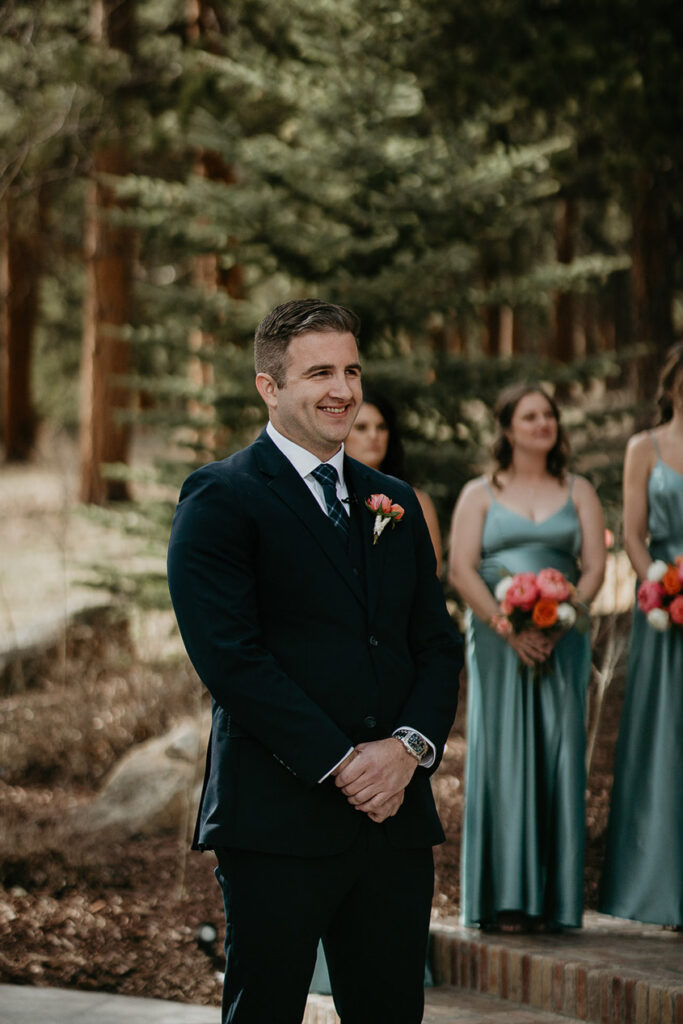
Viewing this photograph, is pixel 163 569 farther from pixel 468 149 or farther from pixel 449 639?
pixel 449 639

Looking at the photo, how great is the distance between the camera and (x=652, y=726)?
15.2 ft

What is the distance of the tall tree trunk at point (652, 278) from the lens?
10211 millimetres

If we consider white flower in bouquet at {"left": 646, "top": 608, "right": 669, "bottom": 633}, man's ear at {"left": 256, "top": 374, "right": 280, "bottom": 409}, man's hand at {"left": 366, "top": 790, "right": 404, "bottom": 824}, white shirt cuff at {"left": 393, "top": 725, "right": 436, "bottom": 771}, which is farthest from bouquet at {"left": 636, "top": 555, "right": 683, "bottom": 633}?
man's ear at {"left": 256, "top": 374, "right": 280, "bottom": 409}

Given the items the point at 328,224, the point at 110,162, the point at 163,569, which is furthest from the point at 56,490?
the point at 328,224

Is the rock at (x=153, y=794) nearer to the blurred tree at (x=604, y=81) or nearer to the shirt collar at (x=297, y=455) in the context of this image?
the shirt collar at (x=297, y=455)

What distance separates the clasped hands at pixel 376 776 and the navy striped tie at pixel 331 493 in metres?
0.52

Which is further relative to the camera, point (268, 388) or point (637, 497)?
point (637, 497)

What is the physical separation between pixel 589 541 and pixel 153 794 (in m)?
3.01

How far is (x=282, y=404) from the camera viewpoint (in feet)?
9.16

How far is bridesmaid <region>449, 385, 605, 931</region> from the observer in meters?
4.48

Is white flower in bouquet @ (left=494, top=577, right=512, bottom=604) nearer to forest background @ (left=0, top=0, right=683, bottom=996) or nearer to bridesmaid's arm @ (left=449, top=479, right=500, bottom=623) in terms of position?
bridesmaid's arm @ (left=449, top=479, right=500, bottom=623)

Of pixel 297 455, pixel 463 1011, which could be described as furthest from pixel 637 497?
pixel 297 455

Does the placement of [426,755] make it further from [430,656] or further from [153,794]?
[153,794]

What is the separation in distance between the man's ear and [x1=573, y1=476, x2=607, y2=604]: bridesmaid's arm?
2.17m
